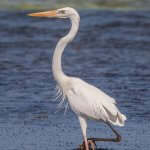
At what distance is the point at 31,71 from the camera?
16594 millimetres

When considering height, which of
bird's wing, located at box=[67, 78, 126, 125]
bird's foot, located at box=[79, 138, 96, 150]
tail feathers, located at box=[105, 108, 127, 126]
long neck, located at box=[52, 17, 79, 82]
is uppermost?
long neck, located at box=[52, 17, 79, 82]

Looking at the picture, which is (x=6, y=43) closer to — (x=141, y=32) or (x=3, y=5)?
(x=141, y=32)

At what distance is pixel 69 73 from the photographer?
1650 cm

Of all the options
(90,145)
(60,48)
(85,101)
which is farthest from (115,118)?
(60,48)

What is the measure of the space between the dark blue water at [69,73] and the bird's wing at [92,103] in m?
0.78

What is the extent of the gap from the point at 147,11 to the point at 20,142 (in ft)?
52.9

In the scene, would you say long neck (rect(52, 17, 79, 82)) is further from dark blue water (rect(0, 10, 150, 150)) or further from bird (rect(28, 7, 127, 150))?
dark blue water (rect(0, 10, 150, 150))

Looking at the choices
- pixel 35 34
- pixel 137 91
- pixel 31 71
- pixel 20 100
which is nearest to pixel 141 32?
pixel 35 34

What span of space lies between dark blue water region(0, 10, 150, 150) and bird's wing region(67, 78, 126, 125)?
30.6 inches

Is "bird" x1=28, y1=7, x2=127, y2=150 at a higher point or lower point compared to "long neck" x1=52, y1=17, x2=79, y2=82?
lower

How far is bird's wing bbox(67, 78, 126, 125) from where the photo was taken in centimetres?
984

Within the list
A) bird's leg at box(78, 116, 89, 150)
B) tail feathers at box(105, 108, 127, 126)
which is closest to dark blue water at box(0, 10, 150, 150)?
bird's leg at box(78, 116, 89, 150)

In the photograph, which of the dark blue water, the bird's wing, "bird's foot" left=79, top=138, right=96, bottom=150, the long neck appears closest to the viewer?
the bird's wing

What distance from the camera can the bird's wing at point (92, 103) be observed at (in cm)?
984
